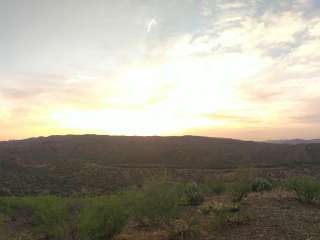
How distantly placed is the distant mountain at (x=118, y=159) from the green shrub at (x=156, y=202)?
85.8 ft

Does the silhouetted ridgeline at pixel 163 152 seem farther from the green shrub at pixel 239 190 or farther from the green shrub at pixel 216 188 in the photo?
the green shrub at pixel 239 190

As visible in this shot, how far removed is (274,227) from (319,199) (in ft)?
17.8

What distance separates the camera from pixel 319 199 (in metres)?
17.5

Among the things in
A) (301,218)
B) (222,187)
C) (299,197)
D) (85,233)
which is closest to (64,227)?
(85,233)

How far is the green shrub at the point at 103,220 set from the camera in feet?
43.0

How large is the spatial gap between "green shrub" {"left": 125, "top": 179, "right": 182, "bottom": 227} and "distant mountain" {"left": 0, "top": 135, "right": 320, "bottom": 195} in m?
26.2

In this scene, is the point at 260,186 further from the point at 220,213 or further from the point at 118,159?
the point at 118,159

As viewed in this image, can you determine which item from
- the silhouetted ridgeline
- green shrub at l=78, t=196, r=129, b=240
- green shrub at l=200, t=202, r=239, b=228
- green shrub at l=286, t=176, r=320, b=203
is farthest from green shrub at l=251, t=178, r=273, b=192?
the silhouetted ridgeline

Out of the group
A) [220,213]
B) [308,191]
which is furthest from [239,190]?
[220,213]

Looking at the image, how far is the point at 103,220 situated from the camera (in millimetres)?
13398

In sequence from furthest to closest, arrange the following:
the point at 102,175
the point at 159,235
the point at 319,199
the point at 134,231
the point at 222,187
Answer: the point at 102,175
the point at 222,187
the point at 319,199
the point at 134,231
the point at 159,235

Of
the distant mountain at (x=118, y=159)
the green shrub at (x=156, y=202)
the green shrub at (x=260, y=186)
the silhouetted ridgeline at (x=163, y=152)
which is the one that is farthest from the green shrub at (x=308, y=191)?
the silhouetted ridgeline at (x=163, y=152)

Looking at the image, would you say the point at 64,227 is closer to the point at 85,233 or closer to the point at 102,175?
the point at 85,233

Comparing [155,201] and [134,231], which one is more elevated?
[155,201]
